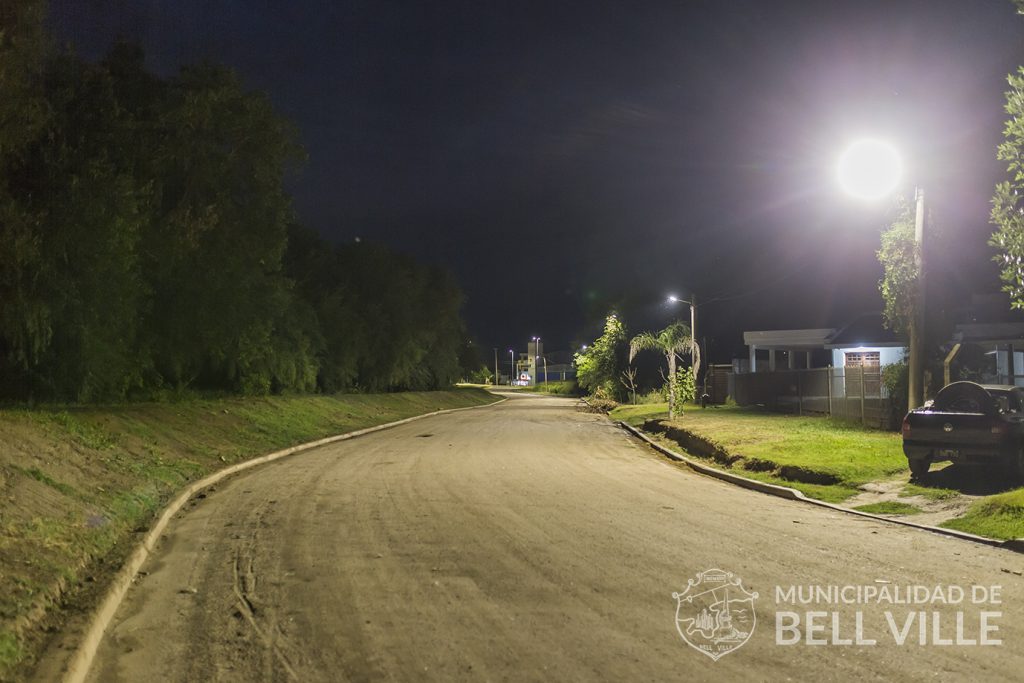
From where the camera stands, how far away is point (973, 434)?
44.6 ft

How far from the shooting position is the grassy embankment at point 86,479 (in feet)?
23.1

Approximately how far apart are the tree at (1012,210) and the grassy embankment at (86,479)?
35.7ft

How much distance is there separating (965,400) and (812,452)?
3845 mm

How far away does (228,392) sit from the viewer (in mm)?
Result: 32062

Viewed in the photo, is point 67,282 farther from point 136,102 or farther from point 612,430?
point 612,430

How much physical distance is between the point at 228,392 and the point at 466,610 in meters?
27.4

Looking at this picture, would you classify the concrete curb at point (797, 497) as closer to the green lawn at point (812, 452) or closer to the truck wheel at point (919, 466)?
the green lawn at point (812, 452)

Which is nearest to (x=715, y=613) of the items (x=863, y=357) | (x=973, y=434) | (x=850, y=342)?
(x=973, y=434)

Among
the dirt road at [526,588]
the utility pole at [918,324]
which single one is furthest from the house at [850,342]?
the dirt road at [526,588]

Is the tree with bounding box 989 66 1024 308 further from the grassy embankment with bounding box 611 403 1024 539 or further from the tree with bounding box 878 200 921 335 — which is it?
the tree with bounding box 878 200 921 335

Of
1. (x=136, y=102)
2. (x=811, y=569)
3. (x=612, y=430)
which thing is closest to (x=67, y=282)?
(x=136, y=102)

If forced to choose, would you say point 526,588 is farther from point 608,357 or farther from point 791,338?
point 608,357

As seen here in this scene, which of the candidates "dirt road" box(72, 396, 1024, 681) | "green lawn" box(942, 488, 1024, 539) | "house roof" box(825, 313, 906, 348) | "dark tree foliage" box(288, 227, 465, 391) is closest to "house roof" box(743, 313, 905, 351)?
→ "house roof" box(825, 313, 906, 348)

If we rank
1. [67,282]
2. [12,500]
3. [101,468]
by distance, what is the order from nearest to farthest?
[12,500] → [101,468] → [67,282]
